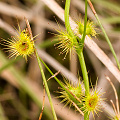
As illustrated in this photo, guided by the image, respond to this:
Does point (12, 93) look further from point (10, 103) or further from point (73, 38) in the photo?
point (73, 38)

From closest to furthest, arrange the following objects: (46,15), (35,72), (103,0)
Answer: (103,0) → (35,72) → (46,15)

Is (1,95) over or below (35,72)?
below

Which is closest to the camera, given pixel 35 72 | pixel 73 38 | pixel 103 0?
pixel 73 38

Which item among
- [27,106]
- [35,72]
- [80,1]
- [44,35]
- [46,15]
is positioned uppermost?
[80,1]

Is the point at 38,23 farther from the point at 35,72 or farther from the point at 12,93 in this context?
the point at 12,93

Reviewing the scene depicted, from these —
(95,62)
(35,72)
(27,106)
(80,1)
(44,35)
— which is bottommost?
(27,106)

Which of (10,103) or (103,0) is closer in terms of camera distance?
(103,0)

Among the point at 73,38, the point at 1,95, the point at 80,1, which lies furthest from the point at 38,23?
the point at 73,38

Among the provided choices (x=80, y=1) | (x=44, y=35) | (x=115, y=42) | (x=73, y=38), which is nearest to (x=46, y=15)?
(x=44, y=35)

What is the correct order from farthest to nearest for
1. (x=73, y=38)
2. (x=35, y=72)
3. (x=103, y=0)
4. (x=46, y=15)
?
1. (x=46, y=15)
2. (x=35, y=72)
3. (x=103, y=0)
4. (x=73, y=38)
